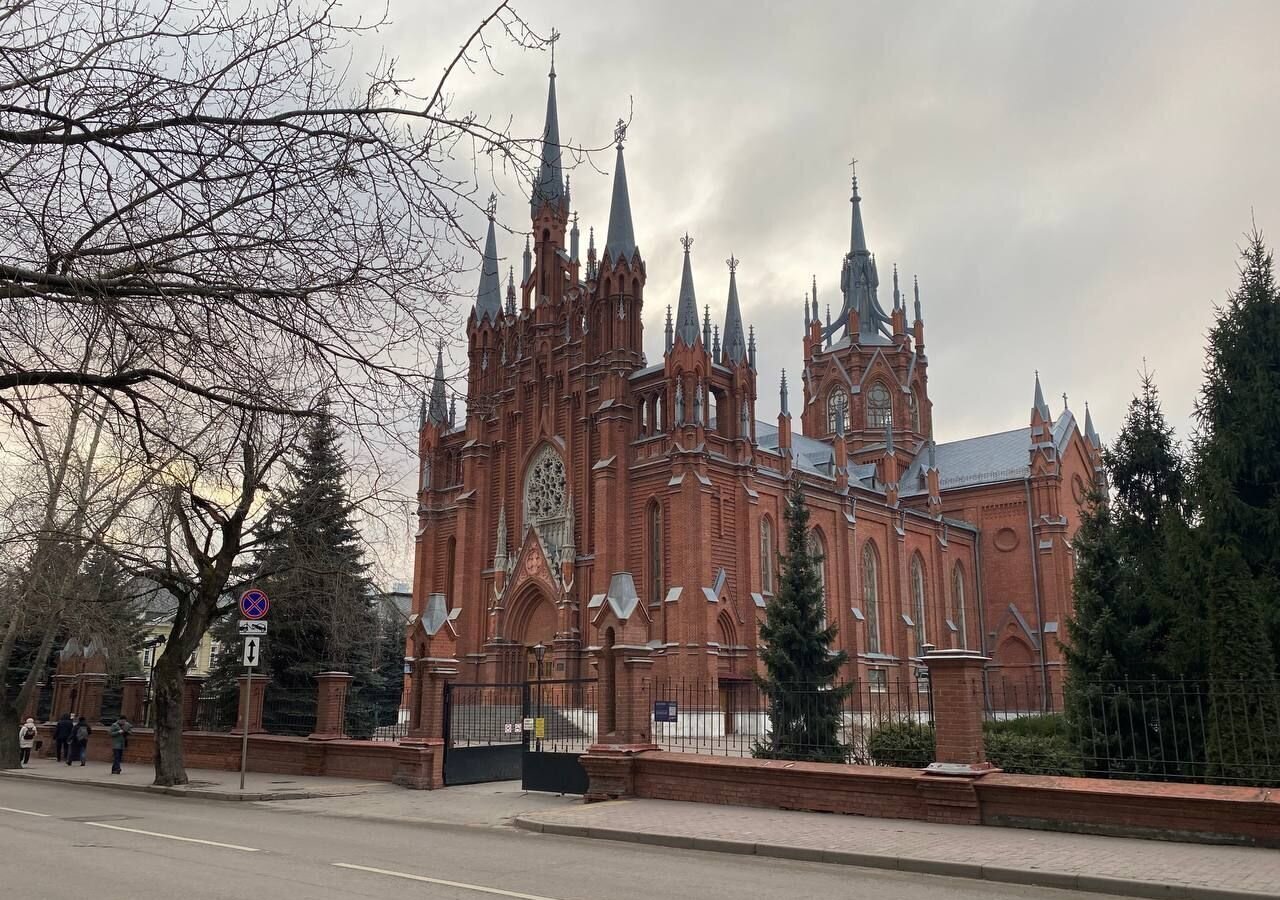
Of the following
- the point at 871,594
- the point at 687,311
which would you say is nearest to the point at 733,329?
the point at 687,311

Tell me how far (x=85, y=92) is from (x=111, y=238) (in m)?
0.81

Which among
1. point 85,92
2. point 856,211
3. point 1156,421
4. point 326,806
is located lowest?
point 326,806

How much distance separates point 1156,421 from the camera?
21.6 meters

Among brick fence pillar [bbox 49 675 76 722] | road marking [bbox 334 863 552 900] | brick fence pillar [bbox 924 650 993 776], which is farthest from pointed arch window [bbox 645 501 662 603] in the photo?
road marking [bbox 334 863 552 900]

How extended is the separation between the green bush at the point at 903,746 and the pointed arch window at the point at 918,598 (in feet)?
111

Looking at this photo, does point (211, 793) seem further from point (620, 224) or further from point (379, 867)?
point (620, 224)

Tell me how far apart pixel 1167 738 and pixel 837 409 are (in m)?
48.5

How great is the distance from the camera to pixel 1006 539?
55.2 metres

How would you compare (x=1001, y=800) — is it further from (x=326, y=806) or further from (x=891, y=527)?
(x=891, y=527)

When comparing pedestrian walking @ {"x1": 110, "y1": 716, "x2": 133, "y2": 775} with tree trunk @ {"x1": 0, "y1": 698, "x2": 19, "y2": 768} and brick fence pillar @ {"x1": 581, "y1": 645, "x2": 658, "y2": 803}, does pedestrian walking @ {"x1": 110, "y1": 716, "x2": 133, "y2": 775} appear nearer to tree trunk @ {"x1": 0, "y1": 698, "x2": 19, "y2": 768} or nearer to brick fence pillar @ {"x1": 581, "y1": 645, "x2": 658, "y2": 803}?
tree trunk @ {"x1": 0, "y1": 698, "x2": 19, "y2": 768}

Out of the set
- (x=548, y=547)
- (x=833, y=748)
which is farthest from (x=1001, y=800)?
(x=548, y=547)

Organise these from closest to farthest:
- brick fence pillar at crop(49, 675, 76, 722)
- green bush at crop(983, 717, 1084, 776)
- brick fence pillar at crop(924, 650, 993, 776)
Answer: brick fence pillar at crop(924, 650, 993, 776), green bush at crop(983, 717, 1084, 776), brick fence pillar at crop(49, 675, 76, 722)

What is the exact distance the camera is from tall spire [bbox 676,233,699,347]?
3662 cm

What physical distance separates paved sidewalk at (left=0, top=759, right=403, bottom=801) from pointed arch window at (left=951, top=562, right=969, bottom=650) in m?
40.2
